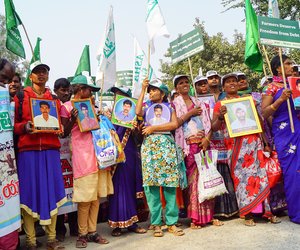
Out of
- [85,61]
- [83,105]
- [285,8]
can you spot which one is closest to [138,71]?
[85,61]

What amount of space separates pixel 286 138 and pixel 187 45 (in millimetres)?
1958

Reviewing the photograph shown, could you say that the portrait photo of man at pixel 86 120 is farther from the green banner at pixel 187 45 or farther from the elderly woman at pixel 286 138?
the elderly woman at pixel 286 138

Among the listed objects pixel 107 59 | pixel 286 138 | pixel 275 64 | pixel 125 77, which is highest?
pixel 125 77

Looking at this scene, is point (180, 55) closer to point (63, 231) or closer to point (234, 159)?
point (234, 159)

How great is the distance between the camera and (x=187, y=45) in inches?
220

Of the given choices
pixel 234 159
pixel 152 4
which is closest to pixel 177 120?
pixel 234 159

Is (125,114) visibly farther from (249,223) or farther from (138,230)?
(249,223)

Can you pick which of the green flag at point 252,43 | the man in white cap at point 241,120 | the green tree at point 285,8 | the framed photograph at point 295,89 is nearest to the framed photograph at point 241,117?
the man in white cap at point 241,120

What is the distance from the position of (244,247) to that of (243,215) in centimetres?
97

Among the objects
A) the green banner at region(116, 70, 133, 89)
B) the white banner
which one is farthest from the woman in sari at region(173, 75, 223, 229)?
the green banner at region(116, 70, 133, 89)

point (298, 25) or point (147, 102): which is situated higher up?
point (298, 25)

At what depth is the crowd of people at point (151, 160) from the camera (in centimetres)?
424

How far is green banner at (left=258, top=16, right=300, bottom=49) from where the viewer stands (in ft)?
16.8

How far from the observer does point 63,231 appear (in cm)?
499
